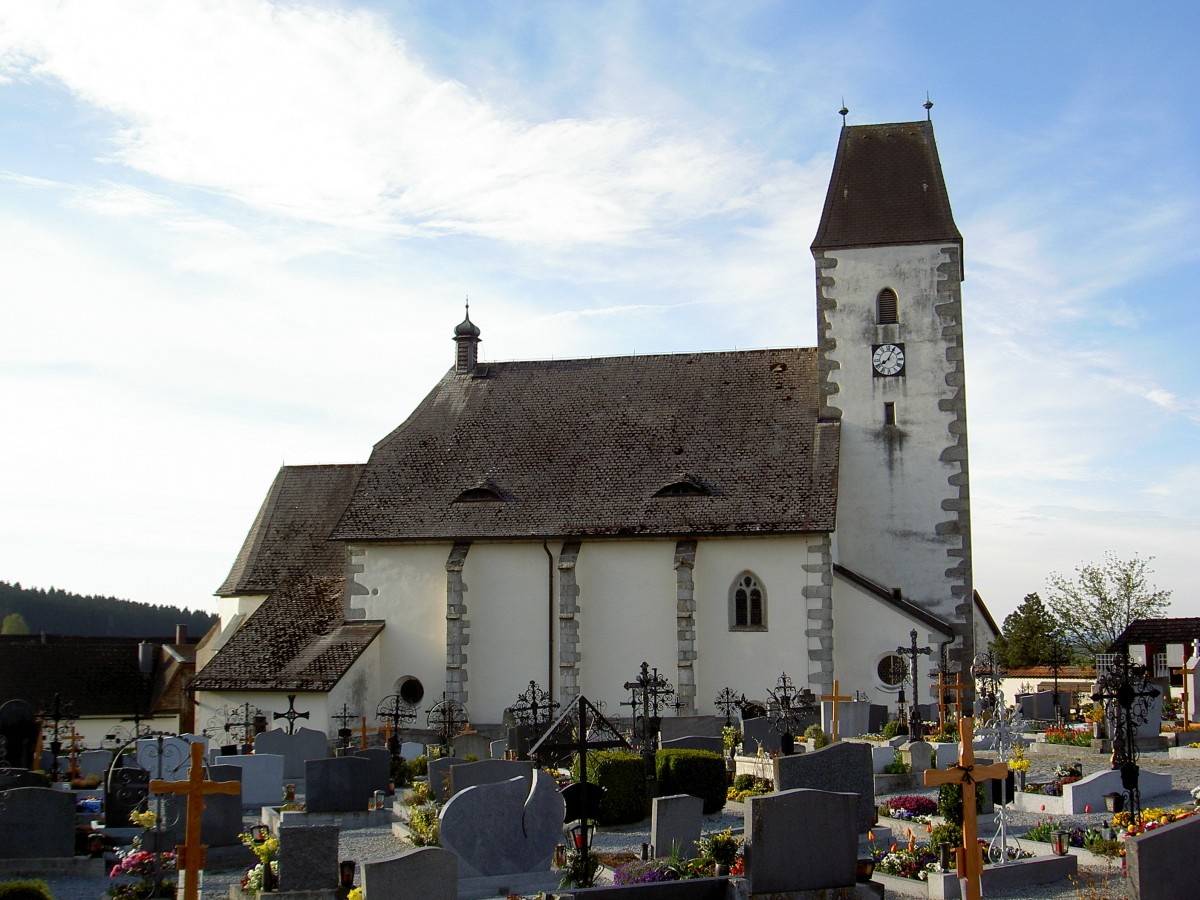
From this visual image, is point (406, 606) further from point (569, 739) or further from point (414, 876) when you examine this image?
point (414, 876)

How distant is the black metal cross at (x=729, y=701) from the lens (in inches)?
1134

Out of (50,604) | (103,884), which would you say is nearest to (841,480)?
(103,884)

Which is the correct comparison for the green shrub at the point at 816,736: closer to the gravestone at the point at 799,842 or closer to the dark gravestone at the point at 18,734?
the gravestone at the point at 799,842

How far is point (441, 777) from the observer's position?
18688 millimetres

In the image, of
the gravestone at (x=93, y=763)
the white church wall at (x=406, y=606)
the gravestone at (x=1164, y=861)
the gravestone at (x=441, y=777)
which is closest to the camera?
the gravestone at (x=1164, y=861)

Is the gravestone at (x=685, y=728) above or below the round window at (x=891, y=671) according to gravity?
below

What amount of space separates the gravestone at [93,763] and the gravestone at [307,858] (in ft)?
40.8

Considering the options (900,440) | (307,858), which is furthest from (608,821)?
(900,440)

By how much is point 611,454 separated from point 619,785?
50.0ft

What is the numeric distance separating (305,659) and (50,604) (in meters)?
77.1

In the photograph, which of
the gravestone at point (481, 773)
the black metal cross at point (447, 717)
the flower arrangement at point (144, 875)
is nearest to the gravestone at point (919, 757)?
the gravestone at point (481, 773)

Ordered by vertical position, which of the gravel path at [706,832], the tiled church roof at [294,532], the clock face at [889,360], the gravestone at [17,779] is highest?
the clock face at [889,360]

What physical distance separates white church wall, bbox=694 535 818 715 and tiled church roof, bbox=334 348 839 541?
0.67 m

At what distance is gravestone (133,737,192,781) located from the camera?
734 inches
